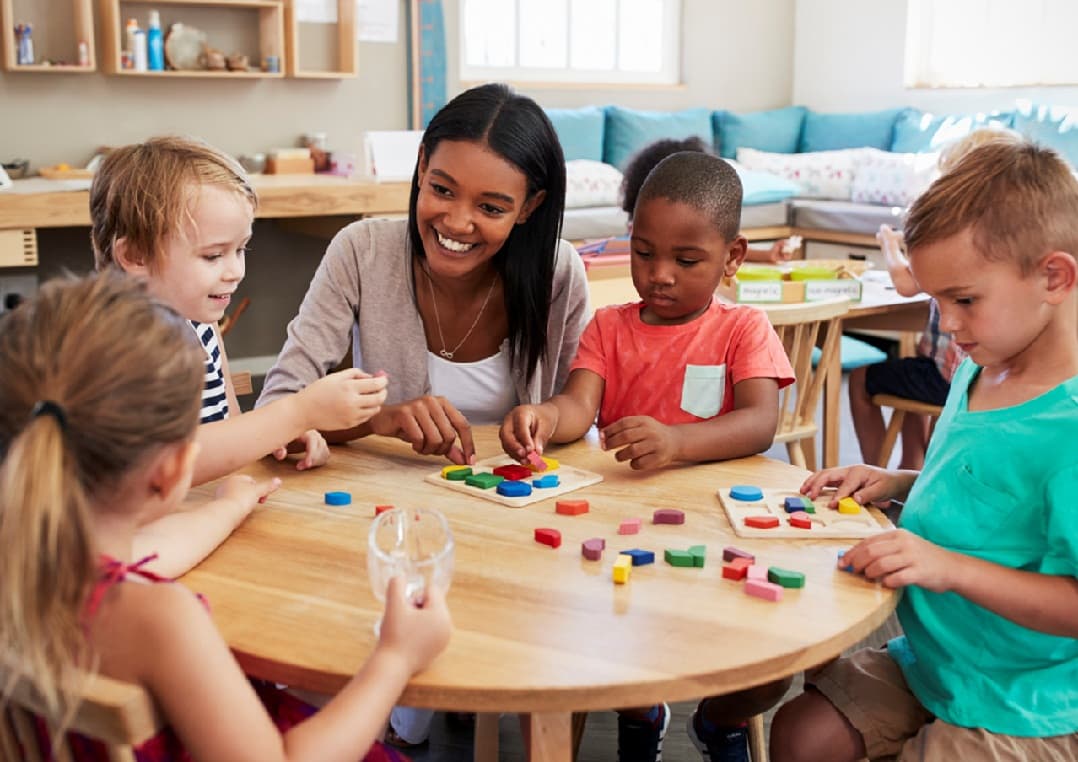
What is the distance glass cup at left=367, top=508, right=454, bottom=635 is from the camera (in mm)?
1054

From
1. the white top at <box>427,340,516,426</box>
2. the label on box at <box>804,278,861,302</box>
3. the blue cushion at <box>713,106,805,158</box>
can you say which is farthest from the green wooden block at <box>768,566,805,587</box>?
the blue cushion at <box>713,106,805,158</box>

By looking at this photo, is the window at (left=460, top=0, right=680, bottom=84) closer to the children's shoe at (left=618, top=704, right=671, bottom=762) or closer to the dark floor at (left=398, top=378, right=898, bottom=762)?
the dark floor at (left=398, top=378, right=898, bottom=762)

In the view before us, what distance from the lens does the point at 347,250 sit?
1.94 m

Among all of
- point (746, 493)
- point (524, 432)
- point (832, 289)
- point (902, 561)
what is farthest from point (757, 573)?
point (832, 289)

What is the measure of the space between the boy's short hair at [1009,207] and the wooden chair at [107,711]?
1.02 m

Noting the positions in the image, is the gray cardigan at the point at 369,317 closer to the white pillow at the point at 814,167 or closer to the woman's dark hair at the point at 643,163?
the woman's dark hair at the point at 643,163

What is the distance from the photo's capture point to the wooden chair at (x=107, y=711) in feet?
2.62

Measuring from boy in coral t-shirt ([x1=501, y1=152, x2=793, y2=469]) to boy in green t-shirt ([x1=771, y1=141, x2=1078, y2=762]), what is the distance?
0.40 meters

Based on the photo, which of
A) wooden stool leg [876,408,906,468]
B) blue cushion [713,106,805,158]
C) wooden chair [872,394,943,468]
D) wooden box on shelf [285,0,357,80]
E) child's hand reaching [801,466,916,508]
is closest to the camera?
child's hand reaching [801,466,916,508]

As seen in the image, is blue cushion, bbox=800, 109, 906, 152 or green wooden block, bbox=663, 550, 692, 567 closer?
green wooden block, bbox=663, 550, 692, 567

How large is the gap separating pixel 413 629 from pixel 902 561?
56 cm

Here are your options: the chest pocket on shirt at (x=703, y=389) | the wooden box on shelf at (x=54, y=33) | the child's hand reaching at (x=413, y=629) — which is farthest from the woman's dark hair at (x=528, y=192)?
the wooden box on shelf at (x=54, y=33)

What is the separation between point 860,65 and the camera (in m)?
7.12

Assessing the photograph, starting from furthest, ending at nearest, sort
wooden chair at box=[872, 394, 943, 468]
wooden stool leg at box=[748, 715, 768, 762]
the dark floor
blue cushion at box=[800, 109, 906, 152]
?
blue cushion at box=[800, 109, 906, 152] < wooden chair at box=[872, 394, 943, 468] < the dark floor < wooden stool leg at box=[748, 715, 768, 762]
